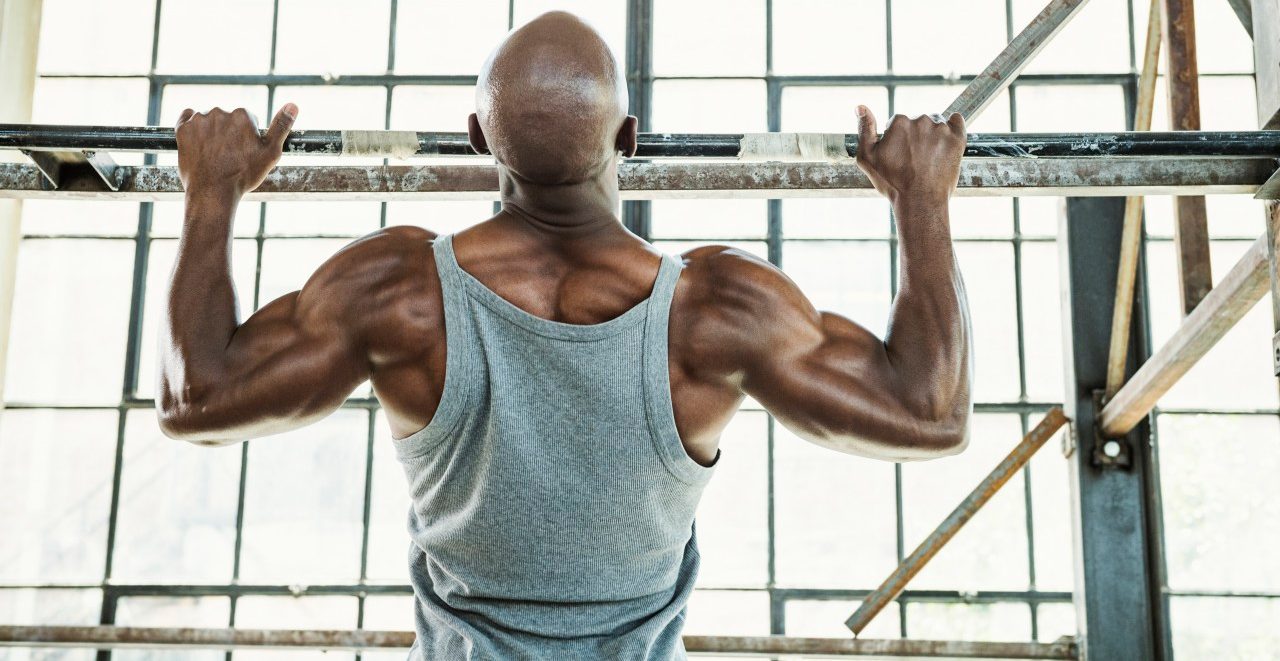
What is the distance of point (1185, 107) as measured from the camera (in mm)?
3684

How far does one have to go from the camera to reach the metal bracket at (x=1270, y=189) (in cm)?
234

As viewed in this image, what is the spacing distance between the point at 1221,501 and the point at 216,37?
188 inches

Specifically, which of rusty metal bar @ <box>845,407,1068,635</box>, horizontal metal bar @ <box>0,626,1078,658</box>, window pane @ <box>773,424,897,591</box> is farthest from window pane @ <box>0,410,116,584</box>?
rusty metal bar @ <box>845,407,1068,635</box>

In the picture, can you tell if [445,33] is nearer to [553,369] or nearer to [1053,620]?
[1053,620]

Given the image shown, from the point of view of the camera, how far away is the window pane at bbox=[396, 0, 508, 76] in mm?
5434

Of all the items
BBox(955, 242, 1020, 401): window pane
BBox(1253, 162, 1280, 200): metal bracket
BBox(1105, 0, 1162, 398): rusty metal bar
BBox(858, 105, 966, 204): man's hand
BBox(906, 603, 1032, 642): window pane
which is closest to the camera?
BBox(858, 105, 966, 204): man's hand

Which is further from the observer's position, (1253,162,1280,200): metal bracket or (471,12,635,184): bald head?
(1253,162,1280,200): metal bracket

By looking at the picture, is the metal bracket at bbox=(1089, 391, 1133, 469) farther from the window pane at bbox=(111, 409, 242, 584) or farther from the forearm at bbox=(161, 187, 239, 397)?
the forearm at bbox=(161, 187, 239, 397)

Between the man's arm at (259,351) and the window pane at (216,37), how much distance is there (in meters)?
4.45

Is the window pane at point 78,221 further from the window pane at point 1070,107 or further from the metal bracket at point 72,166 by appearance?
the window pane at point 1070,107

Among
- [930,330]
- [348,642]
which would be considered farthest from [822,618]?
[930,330]

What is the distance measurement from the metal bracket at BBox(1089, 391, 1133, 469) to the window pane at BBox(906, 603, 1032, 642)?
80 cm

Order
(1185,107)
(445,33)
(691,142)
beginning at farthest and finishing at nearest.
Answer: (445,33), (1185,107), (691,142)

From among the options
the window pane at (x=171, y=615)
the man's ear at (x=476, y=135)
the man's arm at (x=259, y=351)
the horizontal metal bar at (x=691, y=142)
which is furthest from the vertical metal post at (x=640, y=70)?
the man's arm at (x=259, y=351)
